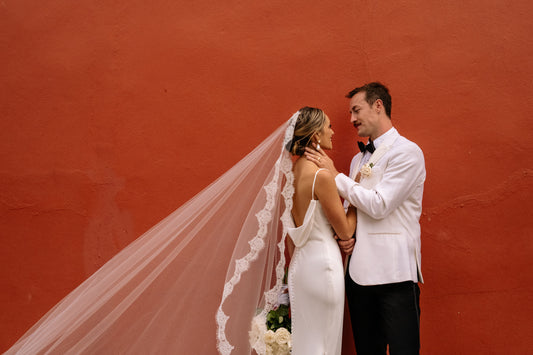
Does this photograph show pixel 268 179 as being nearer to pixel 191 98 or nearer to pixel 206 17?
pixel 191 98

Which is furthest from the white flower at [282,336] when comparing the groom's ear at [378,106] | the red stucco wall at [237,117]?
the groom's ear at [378,106]

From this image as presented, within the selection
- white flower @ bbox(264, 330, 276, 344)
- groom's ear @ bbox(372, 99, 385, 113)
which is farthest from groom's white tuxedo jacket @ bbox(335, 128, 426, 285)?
white flower @ bbox(264, 330, 276, 344)

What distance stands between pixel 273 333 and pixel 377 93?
151 centimetres

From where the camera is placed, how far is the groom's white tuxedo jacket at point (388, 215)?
2277mm

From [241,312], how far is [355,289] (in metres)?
0.68

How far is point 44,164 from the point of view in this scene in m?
2.97

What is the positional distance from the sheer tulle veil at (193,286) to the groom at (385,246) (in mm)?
396

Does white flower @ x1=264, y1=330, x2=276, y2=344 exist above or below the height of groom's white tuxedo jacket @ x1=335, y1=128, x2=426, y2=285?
below

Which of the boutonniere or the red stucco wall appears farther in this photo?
the red stucco wall

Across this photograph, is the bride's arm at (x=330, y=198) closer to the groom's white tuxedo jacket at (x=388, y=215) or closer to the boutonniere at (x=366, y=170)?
the groom's white tuxedo jacket at (x=388, y=215)

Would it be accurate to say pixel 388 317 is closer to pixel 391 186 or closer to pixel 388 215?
pixel 388 215

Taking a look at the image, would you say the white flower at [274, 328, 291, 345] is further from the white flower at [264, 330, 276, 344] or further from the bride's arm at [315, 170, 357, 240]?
the bride's arm at [315, 170, 357, 240]

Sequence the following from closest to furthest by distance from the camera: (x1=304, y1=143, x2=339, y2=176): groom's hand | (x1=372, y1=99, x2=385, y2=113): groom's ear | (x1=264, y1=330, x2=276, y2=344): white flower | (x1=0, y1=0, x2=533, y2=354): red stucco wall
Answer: (x1=264, y1=330, x2=276, y2=344): white flower, (x1=304, y1=143, x2=339, y2=176): groom's hand, (x1=372, y1=99, x2=385, y2=113): groom's ear, (x1=0, y1=0, x2=533, y2=354): red stucco wall

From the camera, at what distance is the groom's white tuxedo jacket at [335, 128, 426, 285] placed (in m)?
2.28
